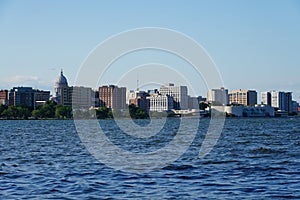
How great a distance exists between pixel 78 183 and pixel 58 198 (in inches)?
138

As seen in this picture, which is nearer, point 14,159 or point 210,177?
point 210,177

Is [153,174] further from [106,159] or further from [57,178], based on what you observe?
[106,159]

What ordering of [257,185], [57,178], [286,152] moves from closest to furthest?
[257,185], [57,178], [286,152]

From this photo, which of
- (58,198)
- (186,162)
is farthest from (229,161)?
(58,198)

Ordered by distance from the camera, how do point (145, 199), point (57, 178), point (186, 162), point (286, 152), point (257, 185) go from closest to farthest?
1. point (145, 199)
2. point (257, 185)
3. point (57, 178)
4. point (186, 162)
5. point (286, 152)

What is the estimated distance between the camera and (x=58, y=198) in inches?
884

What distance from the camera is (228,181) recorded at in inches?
1040

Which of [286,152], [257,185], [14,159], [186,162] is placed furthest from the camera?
[286,152]

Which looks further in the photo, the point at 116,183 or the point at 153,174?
the point at 153,174

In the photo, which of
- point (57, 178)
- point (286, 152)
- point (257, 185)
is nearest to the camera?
point (257, 185)

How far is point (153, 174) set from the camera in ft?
95.0

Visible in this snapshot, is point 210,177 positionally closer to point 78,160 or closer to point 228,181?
point 228,181

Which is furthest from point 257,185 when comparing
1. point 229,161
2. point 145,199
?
point 229,161

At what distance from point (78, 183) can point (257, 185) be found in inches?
310
